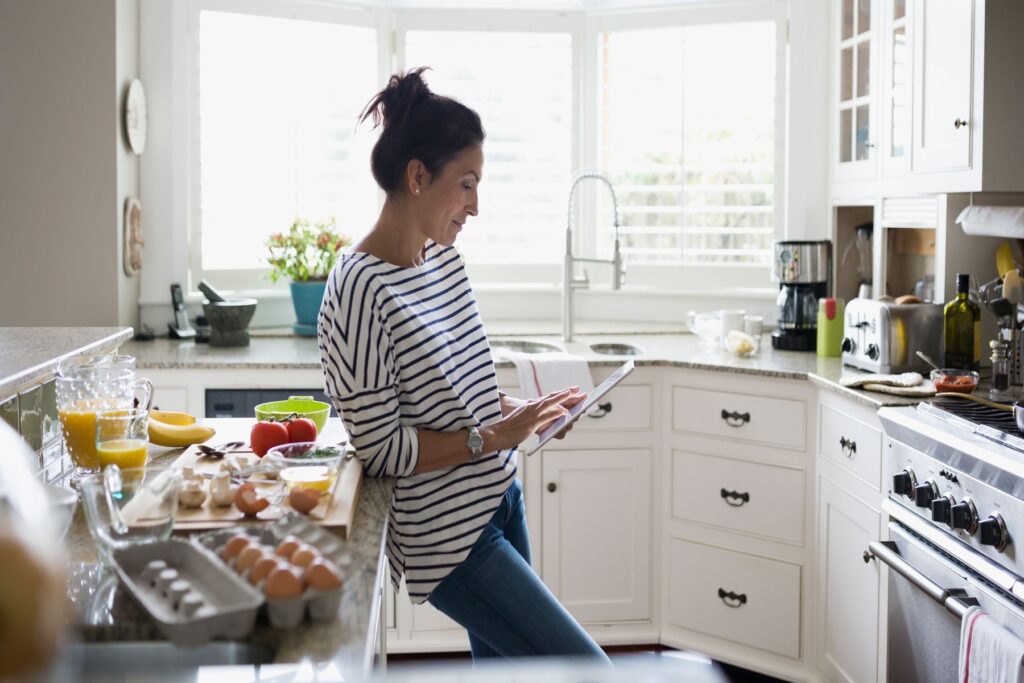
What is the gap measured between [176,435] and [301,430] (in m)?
0.27

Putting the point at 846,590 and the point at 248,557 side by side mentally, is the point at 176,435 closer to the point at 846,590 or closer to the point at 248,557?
the point at 248,557

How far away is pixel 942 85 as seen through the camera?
291cm

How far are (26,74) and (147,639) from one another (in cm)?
284

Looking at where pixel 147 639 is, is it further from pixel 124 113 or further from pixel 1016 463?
pixel 124 113

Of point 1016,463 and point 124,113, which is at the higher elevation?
point 124,113

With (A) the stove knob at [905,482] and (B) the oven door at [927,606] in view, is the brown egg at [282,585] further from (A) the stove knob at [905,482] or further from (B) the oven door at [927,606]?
(A) the stove knob at [905,482]

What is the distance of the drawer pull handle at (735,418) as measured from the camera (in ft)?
10.8

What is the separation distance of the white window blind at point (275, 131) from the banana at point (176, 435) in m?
2.01

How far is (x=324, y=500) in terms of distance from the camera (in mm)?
1561

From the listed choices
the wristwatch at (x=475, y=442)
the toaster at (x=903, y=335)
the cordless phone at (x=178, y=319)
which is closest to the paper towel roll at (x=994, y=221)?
the toaster at (x=903, y=335)

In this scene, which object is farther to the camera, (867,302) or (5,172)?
(5,172)

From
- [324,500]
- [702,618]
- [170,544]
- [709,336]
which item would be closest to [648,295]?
[709,336]

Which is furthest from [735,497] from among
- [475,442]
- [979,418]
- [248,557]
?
[248,557]

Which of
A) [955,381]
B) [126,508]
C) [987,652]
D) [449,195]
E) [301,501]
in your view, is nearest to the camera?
[126,508]
